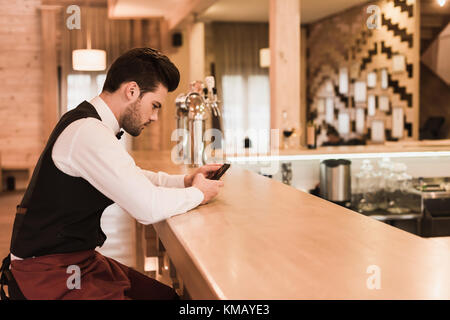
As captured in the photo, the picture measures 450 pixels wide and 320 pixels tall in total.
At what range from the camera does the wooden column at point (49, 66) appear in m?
9.02

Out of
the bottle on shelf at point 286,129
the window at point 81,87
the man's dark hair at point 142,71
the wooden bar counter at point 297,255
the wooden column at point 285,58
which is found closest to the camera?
the wooden bar counter at point 297,255

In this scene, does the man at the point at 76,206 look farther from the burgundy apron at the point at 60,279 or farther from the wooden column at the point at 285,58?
the wooden column at the point at 285,58

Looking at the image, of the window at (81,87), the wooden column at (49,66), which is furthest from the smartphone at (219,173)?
the wooden column at (49,66)

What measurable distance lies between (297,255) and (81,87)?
8.54 metres

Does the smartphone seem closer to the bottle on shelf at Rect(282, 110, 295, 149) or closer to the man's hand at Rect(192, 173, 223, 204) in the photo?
the man's hand at Rect(192, 173, 223, 204)

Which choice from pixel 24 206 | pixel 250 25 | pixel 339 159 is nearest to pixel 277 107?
pixel 339 159

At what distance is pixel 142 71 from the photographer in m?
1.73

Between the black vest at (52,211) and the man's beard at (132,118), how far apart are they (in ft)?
0.74

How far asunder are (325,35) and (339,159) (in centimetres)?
610

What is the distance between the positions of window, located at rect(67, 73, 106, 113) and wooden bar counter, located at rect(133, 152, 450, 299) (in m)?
7.82

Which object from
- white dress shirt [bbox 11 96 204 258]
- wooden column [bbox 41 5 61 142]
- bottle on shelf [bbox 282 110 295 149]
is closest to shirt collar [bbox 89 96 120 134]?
white dress shirt [bbox 11 96 204 258]

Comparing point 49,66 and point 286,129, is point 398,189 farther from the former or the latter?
point 49,66

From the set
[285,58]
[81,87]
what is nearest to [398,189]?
[285,58]
